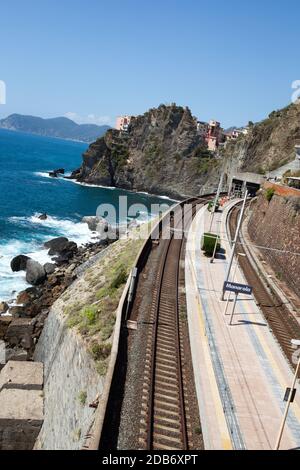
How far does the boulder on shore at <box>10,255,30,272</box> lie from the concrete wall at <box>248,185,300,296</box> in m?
22.1

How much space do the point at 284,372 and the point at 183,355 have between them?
13.8 ft

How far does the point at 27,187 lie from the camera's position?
330 ft

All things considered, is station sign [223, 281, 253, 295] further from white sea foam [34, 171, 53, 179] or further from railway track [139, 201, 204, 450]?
white sea foam [34, 171, 53, 179]

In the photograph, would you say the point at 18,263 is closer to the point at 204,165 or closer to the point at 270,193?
the point at 270,193

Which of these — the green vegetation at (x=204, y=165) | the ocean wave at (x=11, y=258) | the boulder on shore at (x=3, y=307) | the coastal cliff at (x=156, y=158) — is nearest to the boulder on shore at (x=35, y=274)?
the ocean wave at (x=11, y=258)

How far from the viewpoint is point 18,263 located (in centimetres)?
4262

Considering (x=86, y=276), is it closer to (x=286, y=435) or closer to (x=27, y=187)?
(x=286, y=435)

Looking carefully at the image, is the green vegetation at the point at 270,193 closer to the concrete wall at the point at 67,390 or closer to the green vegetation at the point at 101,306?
the green vegetation at the point at 101,306

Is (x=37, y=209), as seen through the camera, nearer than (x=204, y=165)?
Yes

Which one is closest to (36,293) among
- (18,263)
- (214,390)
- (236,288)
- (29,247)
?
(18,263)

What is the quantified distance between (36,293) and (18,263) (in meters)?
7.22

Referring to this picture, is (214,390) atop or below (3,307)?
atop

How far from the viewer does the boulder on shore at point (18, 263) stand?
139ft

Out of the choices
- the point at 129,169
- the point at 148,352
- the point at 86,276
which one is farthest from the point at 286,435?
the point at 129,169
